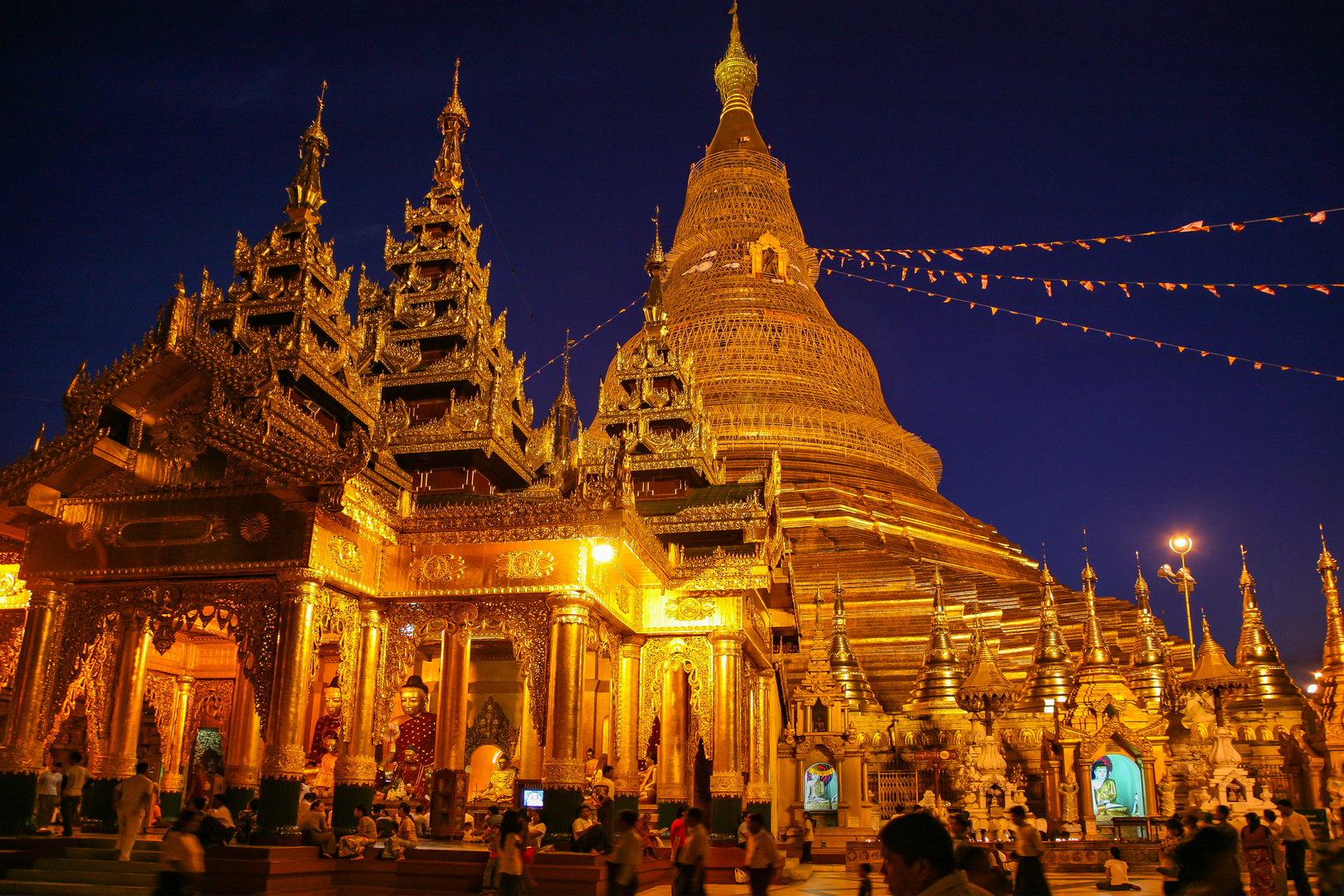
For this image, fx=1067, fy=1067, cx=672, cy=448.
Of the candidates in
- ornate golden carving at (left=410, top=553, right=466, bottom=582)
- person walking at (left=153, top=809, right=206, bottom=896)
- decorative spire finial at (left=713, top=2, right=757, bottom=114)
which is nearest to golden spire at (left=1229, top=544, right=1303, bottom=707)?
ornate golden carving at (left=410, top=553, right=466, bottom=582)

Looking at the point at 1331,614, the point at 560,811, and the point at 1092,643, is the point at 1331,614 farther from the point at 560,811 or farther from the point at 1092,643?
the point at 560,811

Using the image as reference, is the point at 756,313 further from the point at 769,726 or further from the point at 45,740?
the point at 45,740

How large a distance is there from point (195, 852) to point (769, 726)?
16.8 metres

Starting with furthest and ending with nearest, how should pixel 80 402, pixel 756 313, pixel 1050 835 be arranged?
1. pixel 756 313
2. pixel 1050 835
3. pixel 80 402

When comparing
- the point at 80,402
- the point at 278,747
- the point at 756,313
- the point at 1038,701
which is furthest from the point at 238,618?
the point at 756,313

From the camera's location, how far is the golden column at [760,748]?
1945cm

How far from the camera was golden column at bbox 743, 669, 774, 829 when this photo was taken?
766 inches

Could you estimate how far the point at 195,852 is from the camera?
7.80 m

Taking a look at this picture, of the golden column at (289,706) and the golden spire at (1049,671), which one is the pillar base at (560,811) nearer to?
the golden column at (289,706)

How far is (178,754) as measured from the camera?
1752 centimetres

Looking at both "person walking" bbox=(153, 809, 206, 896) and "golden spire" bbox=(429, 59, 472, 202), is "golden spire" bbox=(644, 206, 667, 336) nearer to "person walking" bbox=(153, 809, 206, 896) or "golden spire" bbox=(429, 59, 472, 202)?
"golden spire" bbox=(429, 59, 472, 202)

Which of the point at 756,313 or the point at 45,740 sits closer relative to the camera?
the point at 45,740

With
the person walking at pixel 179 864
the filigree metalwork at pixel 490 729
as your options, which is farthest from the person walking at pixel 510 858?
the filigree metalwork at pixel 490 729

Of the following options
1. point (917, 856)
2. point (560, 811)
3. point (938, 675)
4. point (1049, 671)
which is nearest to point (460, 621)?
point (560, 811)
